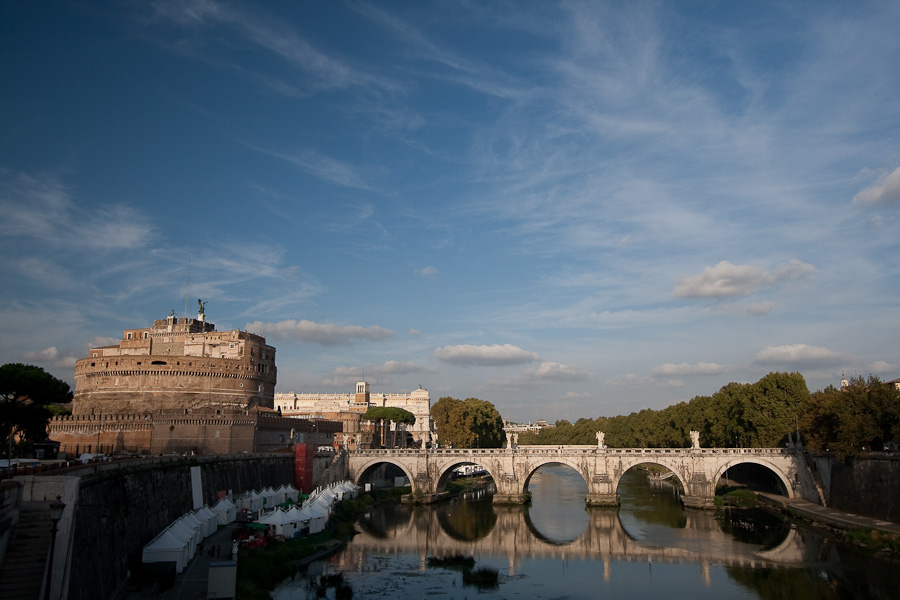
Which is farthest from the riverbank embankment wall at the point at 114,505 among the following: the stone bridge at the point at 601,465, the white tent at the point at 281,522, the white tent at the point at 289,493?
the stone bridge at the point at 601,465

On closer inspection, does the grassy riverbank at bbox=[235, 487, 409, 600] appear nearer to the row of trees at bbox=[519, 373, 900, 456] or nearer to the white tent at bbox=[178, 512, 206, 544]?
the white tent at bbox=[178, 512, 206, 544]

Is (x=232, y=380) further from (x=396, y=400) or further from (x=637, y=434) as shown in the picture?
(x=396, y=400)

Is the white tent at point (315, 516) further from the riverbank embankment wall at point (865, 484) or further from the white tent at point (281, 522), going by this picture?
the riverbank embankment wall at point (865, 484)

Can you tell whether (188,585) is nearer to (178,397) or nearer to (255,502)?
(255,502)

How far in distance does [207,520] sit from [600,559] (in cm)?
2311

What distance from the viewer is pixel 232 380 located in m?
76.2

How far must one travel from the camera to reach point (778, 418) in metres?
62.2

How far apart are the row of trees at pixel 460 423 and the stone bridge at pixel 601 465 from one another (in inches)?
623

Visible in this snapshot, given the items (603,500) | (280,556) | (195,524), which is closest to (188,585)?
(195,524)

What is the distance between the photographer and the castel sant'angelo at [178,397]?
6059cm

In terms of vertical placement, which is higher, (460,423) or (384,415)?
(384,415)

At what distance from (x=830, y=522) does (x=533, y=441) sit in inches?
4922

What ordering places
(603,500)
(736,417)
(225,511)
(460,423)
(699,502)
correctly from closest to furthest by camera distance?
1. (225,511)
2. (699,502)
3. (603,500)
4. (736,417)
5. (460,423)

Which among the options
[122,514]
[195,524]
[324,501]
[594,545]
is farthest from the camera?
[324,501]
